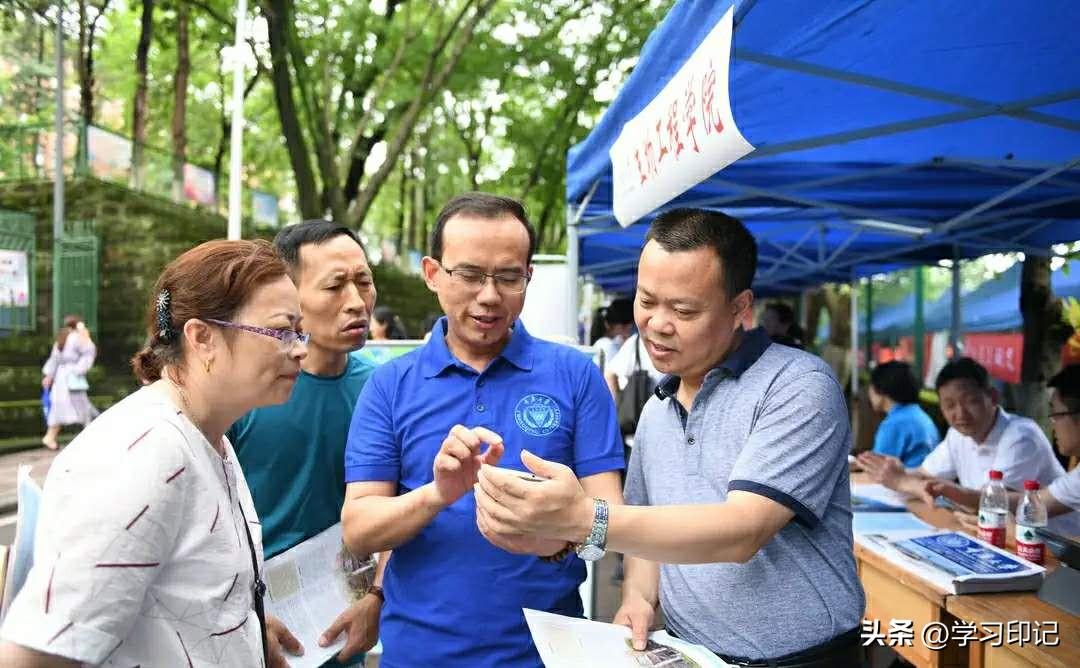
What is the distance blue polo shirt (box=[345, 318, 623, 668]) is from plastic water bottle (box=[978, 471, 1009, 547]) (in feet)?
7.53

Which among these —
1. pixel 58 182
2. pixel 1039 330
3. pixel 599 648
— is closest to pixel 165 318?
pixel 599 648

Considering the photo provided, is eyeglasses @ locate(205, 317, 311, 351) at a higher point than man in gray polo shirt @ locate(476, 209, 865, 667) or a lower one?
higher

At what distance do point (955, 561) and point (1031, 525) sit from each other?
1.31 ft

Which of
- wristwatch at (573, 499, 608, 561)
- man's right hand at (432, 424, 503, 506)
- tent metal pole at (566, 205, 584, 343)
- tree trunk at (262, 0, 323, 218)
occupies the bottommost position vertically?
wristwatch at (573, 499, 608, 561)

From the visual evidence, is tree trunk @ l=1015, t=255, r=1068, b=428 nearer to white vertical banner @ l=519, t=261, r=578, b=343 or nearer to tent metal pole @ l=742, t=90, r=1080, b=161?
white vertical banner @ l=519, t=261, r=578, b=343

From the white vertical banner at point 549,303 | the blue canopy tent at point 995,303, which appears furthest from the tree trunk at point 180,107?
the blue canopy tent at point 995,303

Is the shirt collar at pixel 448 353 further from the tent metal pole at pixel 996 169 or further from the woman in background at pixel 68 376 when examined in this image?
the woman in background at pixel 68 376

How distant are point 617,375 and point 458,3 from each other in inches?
344

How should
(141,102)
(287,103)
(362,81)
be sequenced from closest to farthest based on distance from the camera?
(287,103), (362,81), (141,102)

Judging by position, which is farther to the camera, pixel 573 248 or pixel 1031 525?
pixel 573 248

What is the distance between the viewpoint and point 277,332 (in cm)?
167

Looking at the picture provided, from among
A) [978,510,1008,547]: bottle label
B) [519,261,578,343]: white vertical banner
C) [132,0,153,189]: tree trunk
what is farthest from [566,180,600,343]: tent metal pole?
[132,0,153,189]: tree trunk

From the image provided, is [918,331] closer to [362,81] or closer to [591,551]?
[362,81]

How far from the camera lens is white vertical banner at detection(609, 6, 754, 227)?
2.07m
